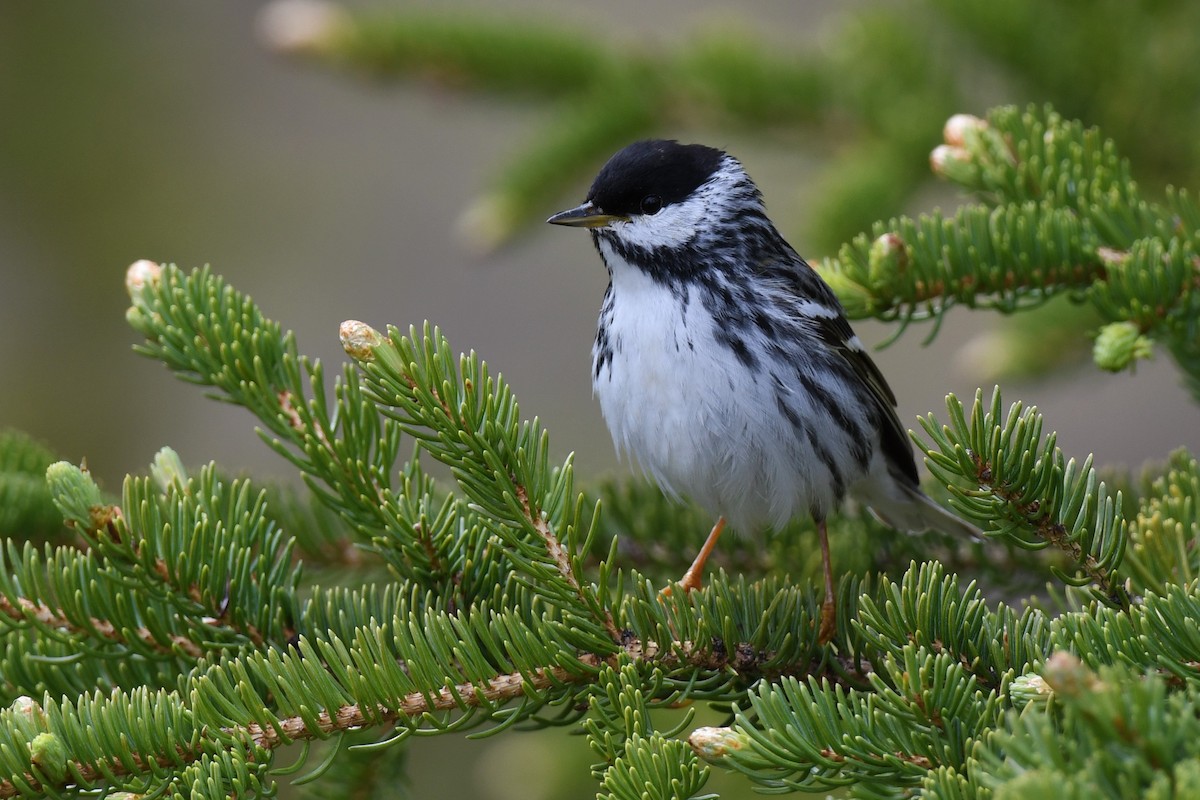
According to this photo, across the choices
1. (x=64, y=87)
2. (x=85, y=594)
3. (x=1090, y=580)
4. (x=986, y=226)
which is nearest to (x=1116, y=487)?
(x=986, y=226)

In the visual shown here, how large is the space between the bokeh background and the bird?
2580 millimetres

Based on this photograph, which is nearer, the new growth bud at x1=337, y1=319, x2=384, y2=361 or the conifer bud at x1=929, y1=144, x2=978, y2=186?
the new growth bud at x1=337, y1=319, x2=384, y2=361

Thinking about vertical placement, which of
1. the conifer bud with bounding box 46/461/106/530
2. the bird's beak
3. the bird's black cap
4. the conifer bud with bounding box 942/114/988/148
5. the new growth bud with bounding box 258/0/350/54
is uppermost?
the new growth bud with bounding box 258/0/350/54

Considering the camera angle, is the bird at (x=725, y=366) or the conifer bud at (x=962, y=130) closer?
the conifer bud at (x=962, y=130)

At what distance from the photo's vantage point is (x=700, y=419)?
2.41 metres

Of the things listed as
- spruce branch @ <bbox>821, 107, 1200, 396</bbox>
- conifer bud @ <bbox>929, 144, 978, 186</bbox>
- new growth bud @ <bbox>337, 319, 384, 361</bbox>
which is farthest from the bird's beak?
new growth bud @ <bbox>337, 319, 384, 361</bbox>

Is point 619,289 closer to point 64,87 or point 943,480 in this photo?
point 943,480

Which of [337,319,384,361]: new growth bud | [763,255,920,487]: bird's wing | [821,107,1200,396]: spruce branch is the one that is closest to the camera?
[337,319,384,361]: new growth bud

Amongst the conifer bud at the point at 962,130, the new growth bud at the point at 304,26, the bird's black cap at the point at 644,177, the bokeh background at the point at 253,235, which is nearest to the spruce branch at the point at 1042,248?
the conifer bud at the point at 962,130

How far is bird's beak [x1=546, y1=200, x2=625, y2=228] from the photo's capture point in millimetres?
2660

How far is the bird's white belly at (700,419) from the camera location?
2412 millimetres

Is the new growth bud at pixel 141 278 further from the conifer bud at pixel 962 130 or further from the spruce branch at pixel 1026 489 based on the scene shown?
the conifer bud at pixel 962 130

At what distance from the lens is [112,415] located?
6047 mm

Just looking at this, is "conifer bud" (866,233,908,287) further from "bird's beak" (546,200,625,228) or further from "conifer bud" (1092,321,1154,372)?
"bird's beak" (546,200,625,228)
